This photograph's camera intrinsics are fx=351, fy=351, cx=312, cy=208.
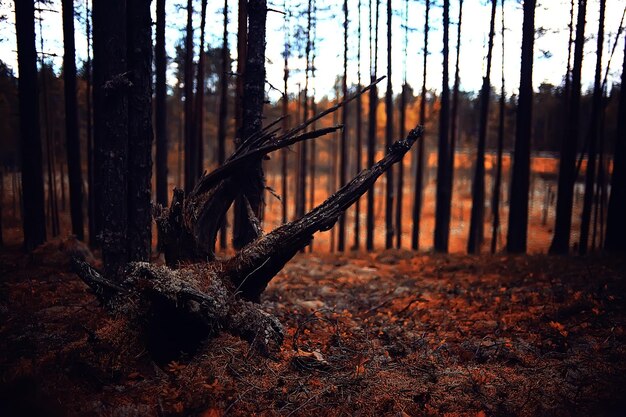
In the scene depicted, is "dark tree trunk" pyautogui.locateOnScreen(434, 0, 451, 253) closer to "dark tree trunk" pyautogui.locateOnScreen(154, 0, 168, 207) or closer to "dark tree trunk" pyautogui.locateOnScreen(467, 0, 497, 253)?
"dark tree trunk" pyautogui.locateOnScreen(467, 0, 497, 253)

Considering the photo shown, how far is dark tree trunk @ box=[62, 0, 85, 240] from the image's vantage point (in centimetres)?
1179

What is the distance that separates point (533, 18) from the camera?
1252cm

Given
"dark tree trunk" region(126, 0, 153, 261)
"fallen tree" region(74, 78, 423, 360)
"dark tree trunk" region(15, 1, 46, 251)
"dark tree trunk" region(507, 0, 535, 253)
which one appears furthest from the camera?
"dark tree trunk" region(507, 0, 535, 253)

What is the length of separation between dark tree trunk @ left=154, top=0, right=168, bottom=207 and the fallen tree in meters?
6.45

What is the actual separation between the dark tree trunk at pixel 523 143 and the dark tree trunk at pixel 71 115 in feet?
51.4

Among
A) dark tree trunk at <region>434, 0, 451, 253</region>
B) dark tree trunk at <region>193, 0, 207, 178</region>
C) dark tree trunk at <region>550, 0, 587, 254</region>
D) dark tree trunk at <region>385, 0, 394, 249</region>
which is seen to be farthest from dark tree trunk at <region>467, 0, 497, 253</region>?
dark tree trunk at <region>193, 0, 207, 178</region>

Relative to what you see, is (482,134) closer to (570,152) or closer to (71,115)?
(570,152)

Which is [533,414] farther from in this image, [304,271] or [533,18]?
[533,18]

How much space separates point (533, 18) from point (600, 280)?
9.58 meters

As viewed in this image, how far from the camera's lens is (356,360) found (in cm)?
502

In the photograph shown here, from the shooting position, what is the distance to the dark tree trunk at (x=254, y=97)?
7.11 metres

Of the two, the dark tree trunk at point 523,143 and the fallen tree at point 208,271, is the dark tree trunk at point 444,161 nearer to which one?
the dark tree trunk at point 523,143

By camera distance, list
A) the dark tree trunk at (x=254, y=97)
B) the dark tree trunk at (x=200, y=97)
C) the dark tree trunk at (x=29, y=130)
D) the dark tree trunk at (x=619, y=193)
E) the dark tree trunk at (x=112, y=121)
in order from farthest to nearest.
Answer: the dark tree trunk at (x=200, y=97) → the dark tree trunk at (x=619, y=193) → the dark tree trunk at (x=29, y=130) → the dark tree trunk at (x=254, y=97) → the dark tree trunk at (x=112, y=121)

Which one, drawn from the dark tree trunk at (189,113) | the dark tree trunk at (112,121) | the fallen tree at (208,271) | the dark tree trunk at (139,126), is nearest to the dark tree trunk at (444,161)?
the dark tree trunk at (189,113)
